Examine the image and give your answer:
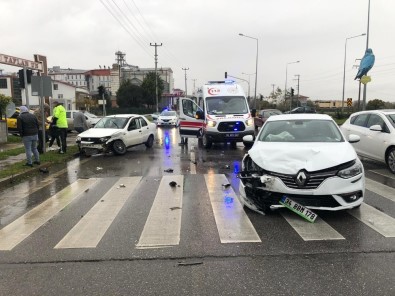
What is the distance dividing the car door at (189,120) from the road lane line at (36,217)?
28.8 feet

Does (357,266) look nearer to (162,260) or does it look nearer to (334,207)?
(334,207)

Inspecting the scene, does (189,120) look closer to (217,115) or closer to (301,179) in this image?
(217,115)

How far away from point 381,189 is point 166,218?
4768 mm

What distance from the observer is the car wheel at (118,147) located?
14789 mm

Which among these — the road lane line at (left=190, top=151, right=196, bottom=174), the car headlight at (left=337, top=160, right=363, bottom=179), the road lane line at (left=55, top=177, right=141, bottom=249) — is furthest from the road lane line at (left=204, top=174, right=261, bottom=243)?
the road lane line at (left=190, top=151, right=196, bottom=174)

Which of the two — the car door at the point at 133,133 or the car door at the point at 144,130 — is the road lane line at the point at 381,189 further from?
the car door at the point at 144,130

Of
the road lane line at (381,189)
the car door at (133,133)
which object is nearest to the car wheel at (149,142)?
the car door at (133,133)

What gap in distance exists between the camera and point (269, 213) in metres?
6.32

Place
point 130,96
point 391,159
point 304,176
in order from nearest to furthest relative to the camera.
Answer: point 304,176, point 391,159, point 130,96

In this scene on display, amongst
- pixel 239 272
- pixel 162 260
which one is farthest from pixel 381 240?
pixel 162 260

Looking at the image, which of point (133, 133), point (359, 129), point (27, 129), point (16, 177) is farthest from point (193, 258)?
point (133, 133)

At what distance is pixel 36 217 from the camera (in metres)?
6.51

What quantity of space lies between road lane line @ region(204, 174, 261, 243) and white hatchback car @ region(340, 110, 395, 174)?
4623 millimetres

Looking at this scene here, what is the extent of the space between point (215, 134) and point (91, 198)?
8900mm
